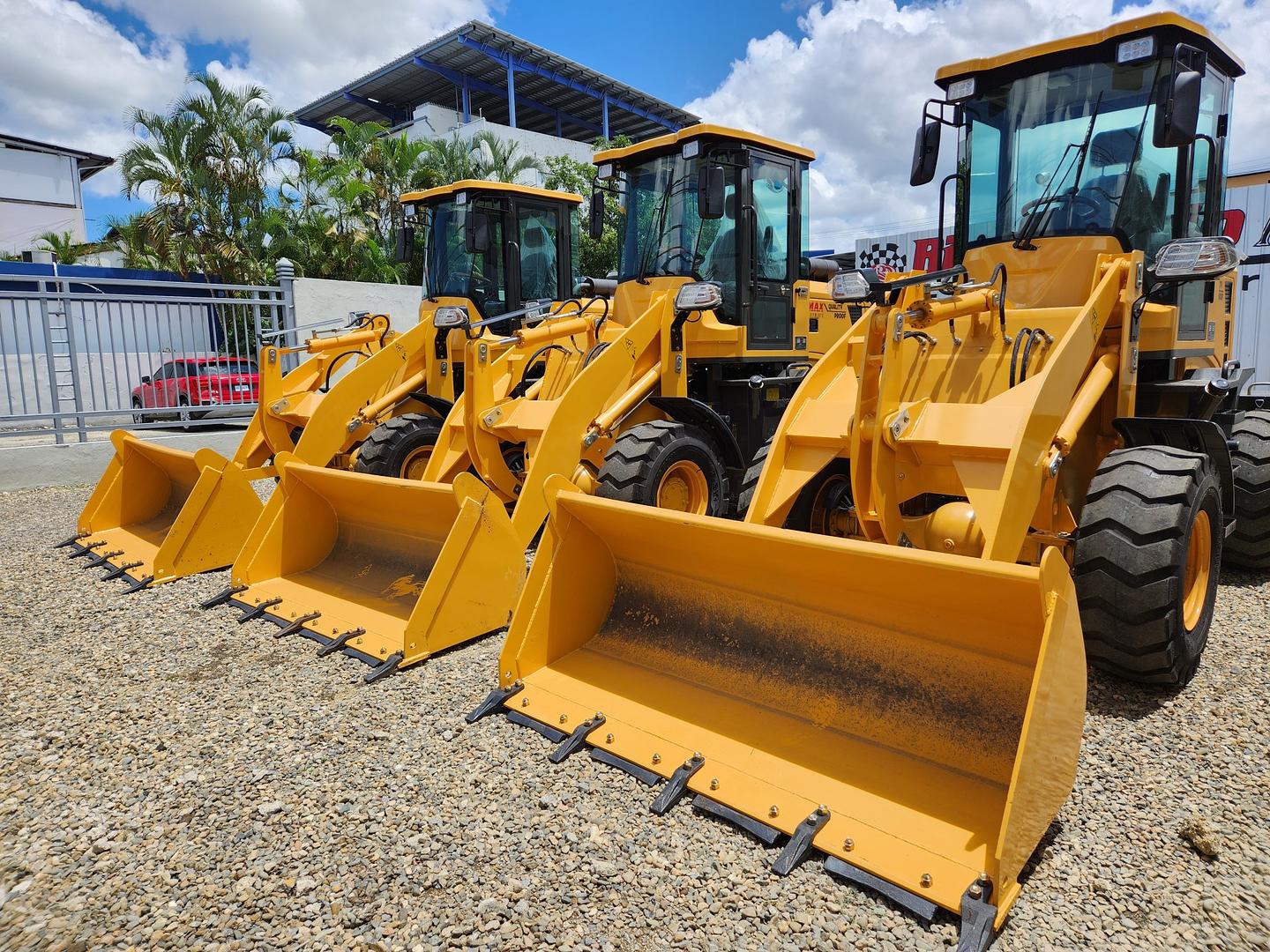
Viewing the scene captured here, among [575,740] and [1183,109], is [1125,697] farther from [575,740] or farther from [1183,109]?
[1183,109]

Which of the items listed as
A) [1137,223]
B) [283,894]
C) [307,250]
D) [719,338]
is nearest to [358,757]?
[283,894]

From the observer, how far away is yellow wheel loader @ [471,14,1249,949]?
2.66 m

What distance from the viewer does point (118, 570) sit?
6043mm

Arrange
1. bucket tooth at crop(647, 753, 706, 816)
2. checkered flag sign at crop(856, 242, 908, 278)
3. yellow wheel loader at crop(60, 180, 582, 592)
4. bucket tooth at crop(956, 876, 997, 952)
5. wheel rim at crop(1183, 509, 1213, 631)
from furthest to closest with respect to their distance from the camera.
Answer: checkered flag sign at crop(856, 242, 908, 278) → yellow wheel loader at crop(60, 180, 582, 592) → wheel rim at crop(1183, 509, 1213, 631) → bucket tooth at crop(647, 753, 706, 816) → bucket tooth at crop(956, 876, 997, 952)

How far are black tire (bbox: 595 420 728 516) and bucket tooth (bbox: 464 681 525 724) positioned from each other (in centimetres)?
189

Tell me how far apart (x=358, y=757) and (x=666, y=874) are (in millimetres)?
1431

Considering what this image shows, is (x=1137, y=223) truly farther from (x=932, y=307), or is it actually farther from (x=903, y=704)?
(x=903, y=704)

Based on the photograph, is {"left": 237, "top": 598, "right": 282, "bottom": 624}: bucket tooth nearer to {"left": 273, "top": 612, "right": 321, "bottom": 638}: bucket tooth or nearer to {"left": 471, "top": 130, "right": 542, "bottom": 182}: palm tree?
{"left": 273, "top": 612, "right": 321, "bottom": 638}: bucket tooth

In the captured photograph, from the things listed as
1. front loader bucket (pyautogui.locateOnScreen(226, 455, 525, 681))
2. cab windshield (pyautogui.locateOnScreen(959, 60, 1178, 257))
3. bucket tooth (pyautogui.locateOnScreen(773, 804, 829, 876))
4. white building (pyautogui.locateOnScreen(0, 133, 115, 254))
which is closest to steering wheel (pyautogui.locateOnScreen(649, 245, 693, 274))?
cab windshield (pyautogui.locateOnScreen(959, 60, 1178, 257))

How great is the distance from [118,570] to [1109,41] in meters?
7.13

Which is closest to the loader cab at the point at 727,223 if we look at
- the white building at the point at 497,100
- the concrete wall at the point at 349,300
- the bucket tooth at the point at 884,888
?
the bucket tooth at the point at 884,888

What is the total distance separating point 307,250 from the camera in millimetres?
20672

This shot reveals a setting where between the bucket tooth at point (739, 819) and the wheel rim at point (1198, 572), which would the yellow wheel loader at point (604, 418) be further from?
the wheel rim at point (1198, 572)

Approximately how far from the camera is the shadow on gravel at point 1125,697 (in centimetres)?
350
